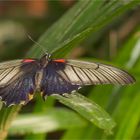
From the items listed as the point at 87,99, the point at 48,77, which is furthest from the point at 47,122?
the point at 87,99

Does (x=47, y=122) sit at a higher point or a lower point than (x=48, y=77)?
lower

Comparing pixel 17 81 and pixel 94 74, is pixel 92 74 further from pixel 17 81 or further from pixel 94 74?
pixel 17 81

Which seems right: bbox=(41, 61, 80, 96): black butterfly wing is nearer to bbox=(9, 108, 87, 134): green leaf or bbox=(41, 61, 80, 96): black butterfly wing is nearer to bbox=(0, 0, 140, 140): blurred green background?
bbox=(0, 0, 140, 140): blurred green background

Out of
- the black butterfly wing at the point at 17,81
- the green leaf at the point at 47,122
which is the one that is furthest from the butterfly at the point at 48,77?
the green leaf at the point at 47,122

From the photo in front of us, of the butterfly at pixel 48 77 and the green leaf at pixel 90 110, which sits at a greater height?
the butterfly at pixel 48 77

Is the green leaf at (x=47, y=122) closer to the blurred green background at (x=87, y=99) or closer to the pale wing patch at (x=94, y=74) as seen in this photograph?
the blurred green background at (x=87, y=99)

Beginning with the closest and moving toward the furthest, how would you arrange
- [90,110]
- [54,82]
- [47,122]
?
[90,110] < [54,82] < [47,122]

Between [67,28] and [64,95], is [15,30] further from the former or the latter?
[64,95]
